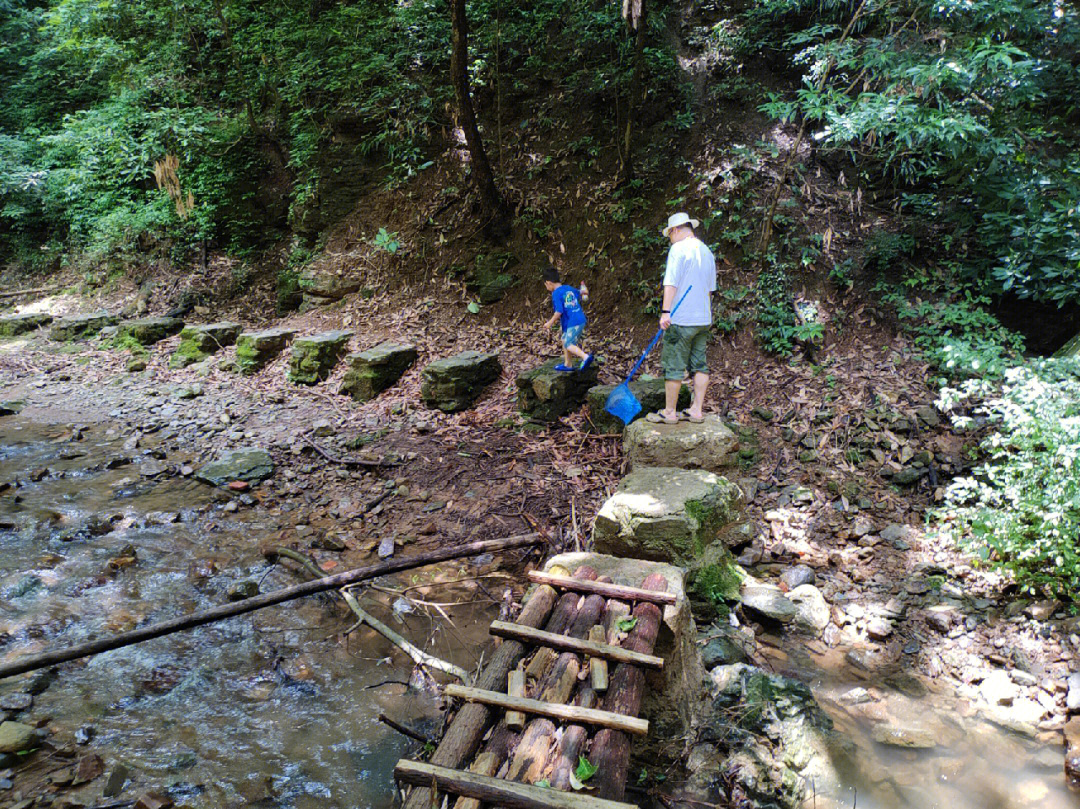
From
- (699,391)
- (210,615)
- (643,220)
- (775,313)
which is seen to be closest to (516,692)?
(210,615)

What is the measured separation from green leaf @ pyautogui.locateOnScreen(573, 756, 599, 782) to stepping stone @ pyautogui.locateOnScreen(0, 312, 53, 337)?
13.0m

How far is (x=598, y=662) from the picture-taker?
2.74m

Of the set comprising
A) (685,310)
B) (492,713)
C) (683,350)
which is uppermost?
(685,310)

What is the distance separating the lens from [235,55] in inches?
458

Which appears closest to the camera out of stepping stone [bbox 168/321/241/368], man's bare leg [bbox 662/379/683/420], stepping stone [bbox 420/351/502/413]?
man's bare leg [bbox 662/379/683/420]

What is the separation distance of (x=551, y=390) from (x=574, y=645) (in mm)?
3798

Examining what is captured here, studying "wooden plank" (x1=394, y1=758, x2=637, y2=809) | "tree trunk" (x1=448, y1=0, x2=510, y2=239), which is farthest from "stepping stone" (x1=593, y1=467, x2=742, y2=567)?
"tree trunk" (x1=448, y1=0, x2=510, y2=239)

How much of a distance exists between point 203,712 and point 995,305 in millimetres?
7772

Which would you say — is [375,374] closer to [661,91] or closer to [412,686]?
[412,686]

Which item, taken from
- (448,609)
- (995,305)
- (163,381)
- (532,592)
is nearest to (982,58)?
(995,305)

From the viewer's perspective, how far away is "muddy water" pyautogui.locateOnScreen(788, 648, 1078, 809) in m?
2.98

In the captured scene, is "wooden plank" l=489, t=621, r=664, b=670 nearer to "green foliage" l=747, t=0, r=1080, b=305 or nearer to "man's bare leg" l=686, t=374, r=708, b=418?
"man's bare leg" l=686, t=374, r=708, b=418

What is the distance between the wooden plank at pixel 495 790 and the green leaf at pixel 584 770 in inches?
6.3

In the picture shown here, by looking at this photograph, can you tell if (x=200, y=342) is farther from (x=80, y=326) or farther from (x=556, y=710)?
(x=556, y=710)
